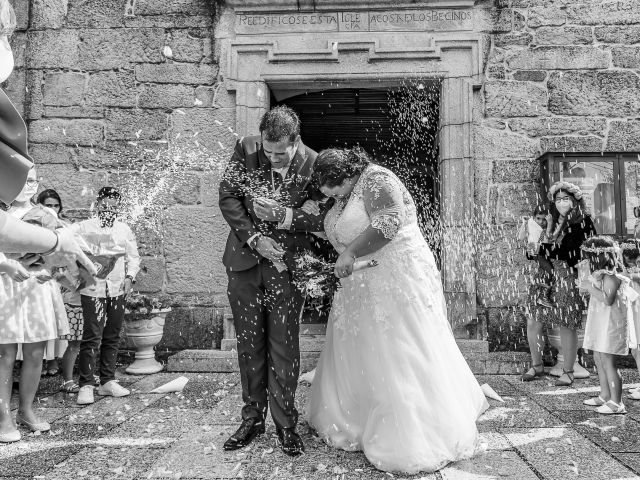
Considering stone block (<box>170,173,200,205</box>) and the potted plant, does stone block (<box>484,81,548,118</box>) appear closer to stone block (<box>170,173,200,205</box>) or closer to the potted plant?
stone block (<box>170,173,200,205</box>)

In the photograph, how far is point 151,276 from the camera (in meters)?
6.07

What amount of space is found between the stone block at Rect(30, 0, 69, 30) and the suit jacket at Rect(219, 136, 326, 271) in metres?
4.47

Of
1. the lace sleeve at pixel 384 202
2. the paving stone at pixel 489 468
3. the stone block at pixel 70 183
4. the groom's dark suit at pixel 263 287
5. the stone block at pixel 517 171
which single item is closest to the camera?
the paving stone at pixel 489 468

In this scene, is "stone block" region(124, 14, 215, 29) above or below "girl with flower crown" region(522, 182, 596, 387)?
above

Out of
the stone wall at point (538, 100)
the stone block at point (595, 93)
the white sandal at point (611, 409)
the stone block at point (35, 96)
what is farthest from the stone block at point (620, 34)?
the stone block at point (35, 96)

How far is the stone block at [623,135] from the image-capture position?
231 inches

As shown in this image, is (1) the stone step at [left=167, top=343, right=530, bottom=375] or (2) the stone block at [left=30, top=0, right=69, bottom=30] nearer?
(1) the stone step at [left=167, top=343, right=530, bottom=375]

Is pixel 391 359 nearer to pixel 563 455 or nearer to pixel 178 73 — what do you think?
pixel 563 455

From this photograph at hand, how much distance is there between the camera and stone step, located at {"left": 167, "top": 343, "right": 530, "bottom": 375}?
5.30 metres

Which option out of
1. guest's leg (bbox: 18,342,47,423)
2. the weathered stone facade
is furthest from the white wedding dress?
the weathered stone facade

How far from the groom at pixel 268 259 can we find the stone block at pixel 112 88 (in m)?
3.60

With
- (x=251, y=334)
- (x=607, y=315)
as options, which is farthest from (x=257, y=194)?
(x=607, y=315)

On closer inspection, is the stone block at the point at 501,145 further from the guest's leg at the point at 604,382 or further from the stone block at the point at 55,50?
the stone block at the point at 55,50

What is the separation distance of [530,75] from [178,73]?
13.5ft
